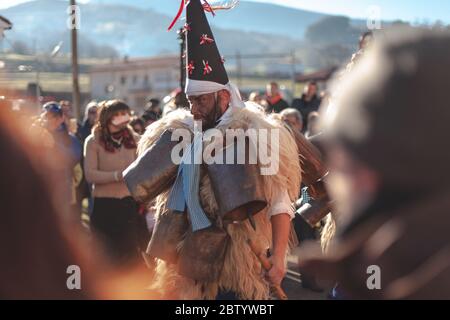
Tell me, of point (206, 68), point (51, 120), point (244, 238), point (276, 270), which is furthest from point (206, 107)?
point (51, 120)

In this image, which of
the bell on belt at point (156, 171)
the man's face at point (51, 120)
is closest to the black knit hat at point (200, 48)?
the bell on belt at point (156, 171)

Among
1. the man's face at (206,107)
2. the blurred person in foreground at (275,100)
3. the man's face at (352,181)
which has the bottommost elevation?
the blurred person in foreground at (275,100)

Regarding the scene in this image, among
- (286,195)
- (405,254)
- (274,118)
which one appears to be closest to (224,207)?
(286,195)

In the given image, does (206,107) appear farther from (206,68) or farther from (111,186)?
(111,186)

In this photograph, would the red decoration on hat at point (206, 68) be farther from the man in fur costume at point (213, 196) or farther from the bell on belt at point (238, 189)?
the bell on belt at point (238, 189)

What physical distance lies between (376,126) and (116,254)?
532 cm

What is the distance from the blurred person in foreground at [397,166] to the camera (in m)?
1.07

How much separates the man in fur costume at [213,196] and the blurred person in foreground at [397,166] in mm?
2157

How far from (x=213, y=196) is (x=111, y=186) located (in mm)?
2924

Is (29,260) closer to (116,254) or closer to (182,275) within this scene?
(182,275)

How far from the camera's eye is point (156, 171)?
3.68 m

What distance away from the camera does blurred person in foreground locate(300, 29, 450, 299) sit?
107 cm

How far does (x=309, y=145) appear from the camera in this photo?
3785 mm

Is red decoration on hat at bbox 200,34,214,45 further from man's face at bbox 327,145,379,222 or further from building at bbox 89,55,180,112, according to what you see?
building at bbox 89,55,180,112
